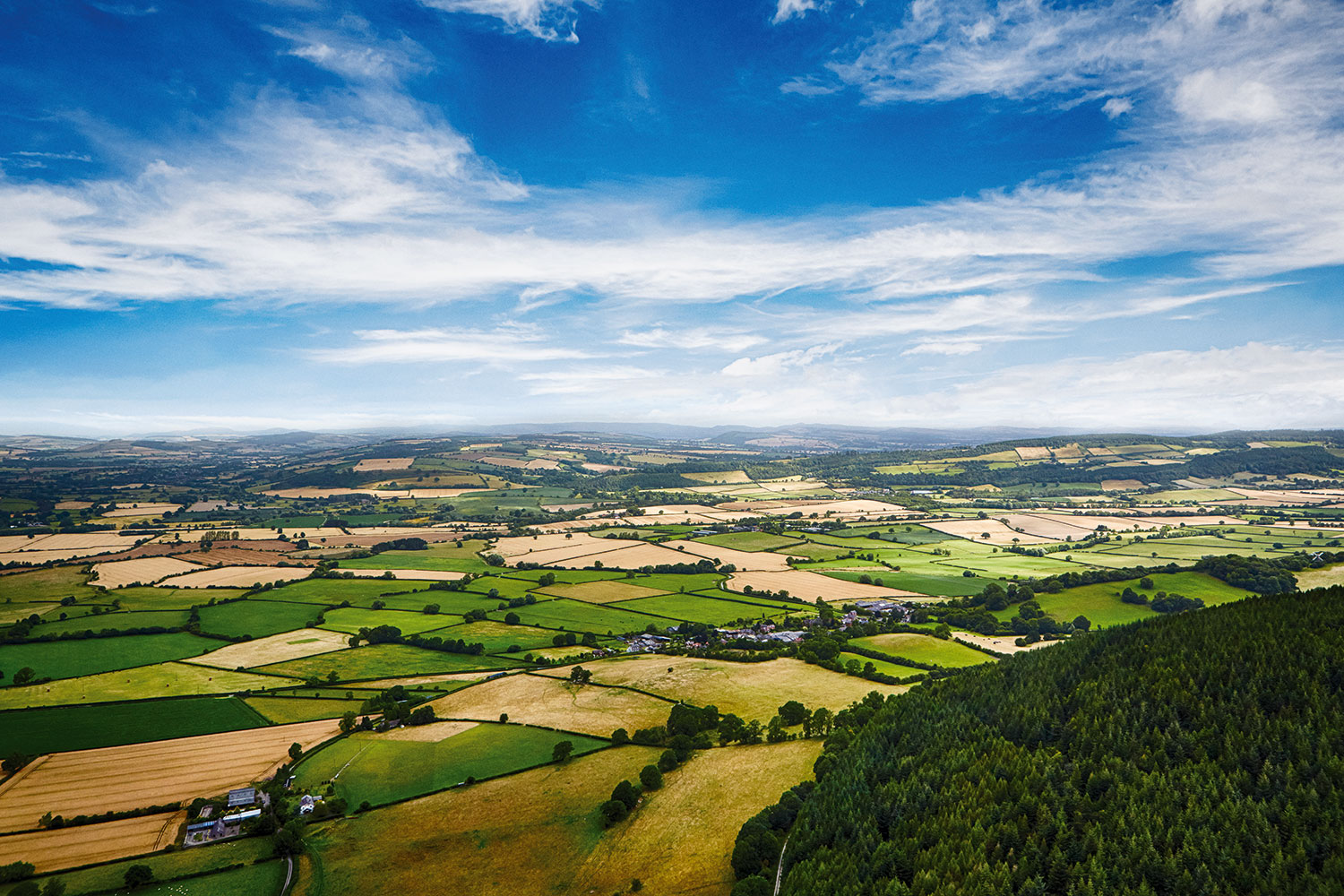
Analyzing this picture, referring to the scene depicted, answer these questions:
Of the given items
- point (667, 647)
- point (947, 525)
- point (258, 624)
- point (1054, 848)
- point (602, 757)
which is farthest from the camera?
point (947, 525)

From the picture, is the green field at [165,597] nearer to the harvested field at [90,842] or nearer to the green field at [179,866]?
A: the harvested field at [90,842]

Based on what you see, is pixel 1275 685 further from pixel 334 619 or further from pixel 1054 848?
pixel 334 619

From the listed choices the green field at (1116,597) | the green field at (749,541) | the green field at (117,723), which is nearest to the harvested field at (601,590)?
the green field at (749,541)

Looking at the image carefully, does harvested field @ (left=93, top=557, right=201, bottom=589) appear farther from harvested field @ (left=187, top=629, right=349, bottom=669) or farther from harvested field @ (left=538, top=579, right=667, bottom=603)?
harvested field @ (left=538, top=579, right=667, bottom=603)

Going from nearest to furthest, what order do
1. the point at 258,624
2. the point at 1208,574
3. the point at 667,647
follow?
the point at 667,647, the point at 258,624, the point at 1208,574

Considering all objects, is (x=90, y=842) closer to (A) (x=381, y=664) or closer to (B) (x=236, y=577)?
(A) (x=381, y=664)

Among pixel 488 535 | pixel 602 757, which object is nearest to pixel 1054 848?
pixel 602 757
